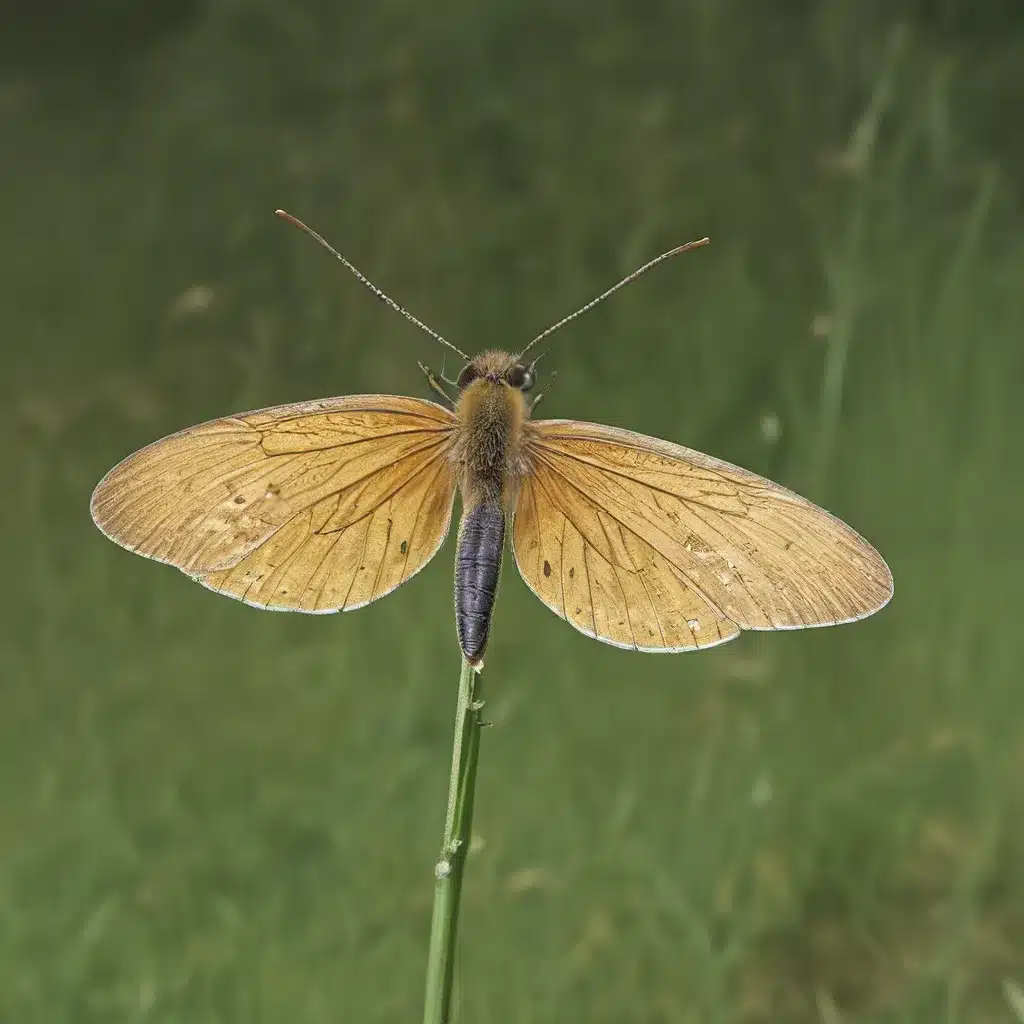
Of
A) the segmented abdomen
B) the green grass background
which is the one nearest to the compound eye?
the segmented abdomen

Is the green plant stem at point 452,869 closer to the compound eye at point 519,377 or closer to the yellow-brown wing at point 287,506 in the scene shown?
the yellow-brown wing at point 287,506

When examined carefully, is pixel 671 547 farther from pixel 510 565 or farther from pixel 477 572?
pixel 510 565

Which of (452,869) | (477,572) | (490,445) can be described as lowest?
(452,869)

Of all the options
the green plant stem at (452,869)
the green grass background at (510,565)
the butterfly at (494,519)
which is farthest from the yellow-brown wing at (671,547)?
the green grass background at (510,565)

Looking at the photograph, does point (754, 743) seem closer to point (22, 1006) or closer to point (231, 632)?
point (231, 632)

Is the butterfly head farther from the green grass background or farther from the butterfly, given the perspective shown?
the green grass background

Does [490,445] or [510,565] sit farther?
[510,565]

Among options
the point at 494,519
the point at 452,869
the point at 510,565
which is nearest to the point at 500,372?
the point at 494,519
